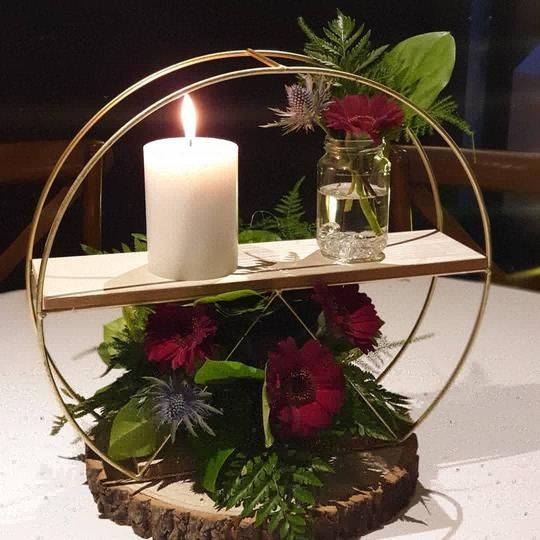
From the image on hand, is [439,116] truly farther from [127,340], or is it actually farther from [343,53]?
[127,340]

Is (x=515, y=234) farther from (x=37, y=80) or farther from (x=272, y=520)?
(x=272, y=520)

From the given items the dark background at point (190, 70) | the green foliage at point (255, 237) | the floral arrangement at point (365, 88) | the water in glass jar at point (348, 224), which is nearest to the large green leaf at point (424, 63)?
the floral arrangement at point (365, 88)

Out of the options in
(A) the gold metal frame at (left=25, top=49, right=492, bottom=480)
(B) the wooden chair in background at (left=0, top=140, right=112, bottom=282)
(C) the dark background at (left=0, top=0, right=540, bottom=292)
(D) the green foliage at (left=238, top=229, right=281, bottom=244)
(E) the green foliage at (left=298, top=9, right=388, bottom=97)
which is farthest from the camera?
(C) the dark background at (left=0, top=0, right=540, bottom=292)

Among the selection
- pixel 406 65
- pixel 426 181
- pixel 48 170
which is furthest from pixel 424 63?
pixel 48 170

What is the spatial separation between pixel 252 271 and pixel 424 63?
25 centimetres

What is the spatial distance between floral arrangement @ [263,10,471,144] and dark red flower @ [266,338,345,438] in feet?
0.62

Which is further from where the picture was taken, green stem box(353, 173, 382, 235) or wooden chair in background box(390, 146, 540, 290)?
wooden chair in background box(390, 146, 540, 290)

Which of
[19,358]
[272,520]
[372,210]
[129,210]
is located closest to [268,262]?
[372,210]

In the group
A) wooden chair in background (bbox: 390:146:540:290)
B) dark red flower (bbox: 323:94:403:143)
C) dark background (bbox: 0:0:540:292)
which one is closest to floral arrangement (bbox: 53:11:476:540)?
dark red flower (bbox: 323:94:403:143)

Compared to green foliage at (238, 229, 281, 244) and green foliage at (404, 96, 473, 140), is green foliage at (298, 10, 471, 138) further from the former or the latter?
green foliage at (238, 229, 281, 244)

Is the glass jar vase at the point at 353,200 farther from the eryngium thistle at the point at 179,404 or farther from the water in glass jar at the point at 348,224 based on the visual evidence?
the eryngium thistle at the point at 179,404

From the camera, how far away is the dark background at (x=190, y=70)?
1.88 meters

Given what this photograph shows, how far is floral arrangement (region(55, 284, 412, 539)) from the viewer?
0.71 m

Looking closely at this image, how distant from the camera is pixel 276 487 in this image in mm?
699
